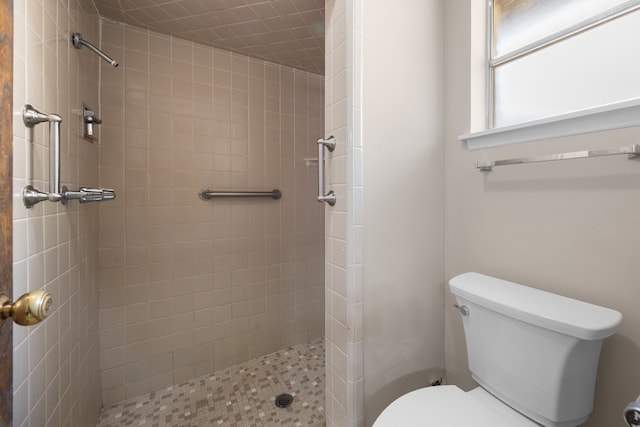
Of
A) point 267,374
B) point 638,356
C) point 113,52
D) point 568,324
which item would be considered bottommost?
point 267,374

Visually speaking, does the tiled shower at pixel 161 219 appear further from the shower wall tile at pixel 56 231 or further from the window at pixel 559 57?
the window at pixel 559 57

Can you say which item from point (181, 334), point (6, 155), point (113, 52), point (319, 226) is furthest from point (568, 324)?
point (113, 52)

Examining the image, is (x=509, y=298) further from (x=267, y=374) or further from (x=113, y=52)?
(x=113, y=52)

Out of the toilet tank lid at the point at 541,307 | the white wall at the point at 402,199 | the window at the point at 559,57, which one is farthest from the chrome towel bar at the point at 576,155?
the toilet tank lid at the point at 541,307

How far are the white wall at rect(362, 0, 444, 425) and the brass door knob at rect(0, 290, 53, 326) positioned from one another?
89cm

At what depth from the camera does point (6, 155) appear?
480 millimetres

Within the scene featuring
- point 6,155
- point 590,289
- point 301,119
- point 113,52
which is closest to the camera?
point 6,155

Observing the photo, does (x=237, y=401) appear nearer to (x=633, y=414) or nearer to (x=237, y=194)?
(x=237, y=194)

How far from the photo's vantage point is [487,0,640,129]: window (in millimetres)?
830

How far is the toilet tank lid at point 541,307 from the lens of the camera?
0.69m

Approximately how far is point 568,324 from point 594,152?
1.56 feet

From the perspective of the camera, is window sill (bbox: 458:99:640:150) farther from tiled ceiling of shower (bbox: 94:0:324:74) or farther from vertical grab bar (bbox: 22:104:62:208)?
vertical grab bar (bbox: 22:104:62:208)

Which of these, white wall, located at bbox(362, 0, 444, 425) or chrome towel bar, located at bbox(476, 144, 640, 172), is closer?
chrome towel bar, located at bbox(476, 144, 640, 172)

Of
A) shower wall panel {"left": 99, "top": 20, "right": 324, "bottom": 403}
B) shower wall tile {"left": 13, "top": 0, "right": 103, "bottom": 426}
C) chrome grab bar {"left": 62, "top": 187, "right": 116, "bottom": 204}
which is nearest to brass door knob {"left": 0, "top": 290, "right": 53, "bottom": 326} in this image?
shower wall tile {"left": 13, "top": 0, "right": 103, "bottom": 426}
